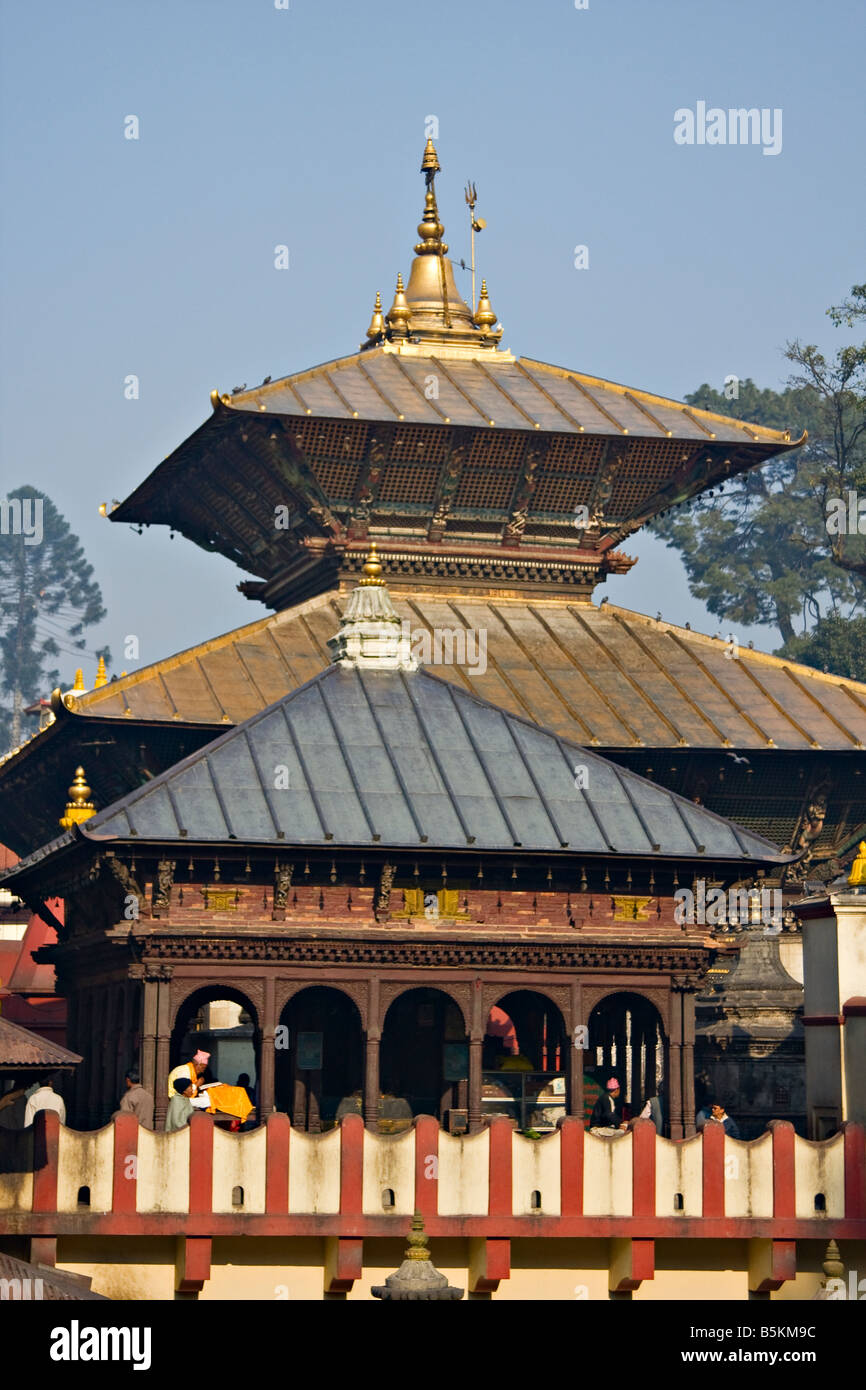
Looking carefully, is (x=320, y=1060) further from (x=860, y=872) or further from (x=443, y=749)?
(x=860, y=872)

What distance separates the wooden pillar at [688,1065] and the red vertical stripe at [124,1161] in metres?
8.09

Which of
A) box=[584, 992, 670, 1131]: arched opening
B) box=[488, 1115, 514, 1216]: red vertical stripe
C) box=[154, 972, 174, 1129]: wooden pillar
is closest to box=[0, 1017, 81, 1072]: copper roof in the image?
box=[154, 972, 174, 1129]: wooden pillar

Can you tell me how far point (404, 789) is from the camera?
136ft

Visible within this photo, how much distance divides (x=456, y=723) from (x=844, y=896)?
23.1ft

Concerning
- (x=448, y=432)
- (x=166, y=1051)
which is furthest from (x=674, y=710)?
(x=166, y=1051)

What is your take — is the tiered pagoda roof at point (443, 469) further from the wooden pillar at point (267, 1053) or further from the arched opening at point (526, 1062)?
the wooden pillar at point (267, 1053)

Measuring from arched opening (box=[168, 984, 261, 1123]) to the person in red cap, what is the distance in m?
4.78

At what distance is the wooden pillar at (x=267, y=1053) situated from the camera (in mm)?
38875

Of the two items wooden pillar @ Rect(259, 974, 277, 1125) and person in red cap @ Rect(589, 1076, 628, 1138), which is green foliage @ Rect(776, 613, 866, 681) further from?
wooden pillar @ Rect(259, 974, 277, 1125)

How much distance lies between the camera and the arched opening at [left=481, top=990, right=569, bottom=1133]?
137 ft

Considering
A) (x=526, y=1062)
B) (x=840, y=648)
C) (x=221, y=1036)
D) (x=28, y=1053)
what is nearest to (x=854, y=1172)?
(x=526, y=1062)

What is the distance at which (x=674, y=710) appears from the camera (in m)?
50.2

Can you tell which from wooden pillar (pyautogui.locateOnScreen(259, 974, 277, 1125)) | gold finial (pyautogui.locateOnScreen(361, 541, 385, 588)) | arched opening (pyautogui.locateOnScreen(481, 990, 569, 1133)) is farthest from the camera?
gold finial (pyautogui.locateOnScreen(361, 541, 385, 588))
